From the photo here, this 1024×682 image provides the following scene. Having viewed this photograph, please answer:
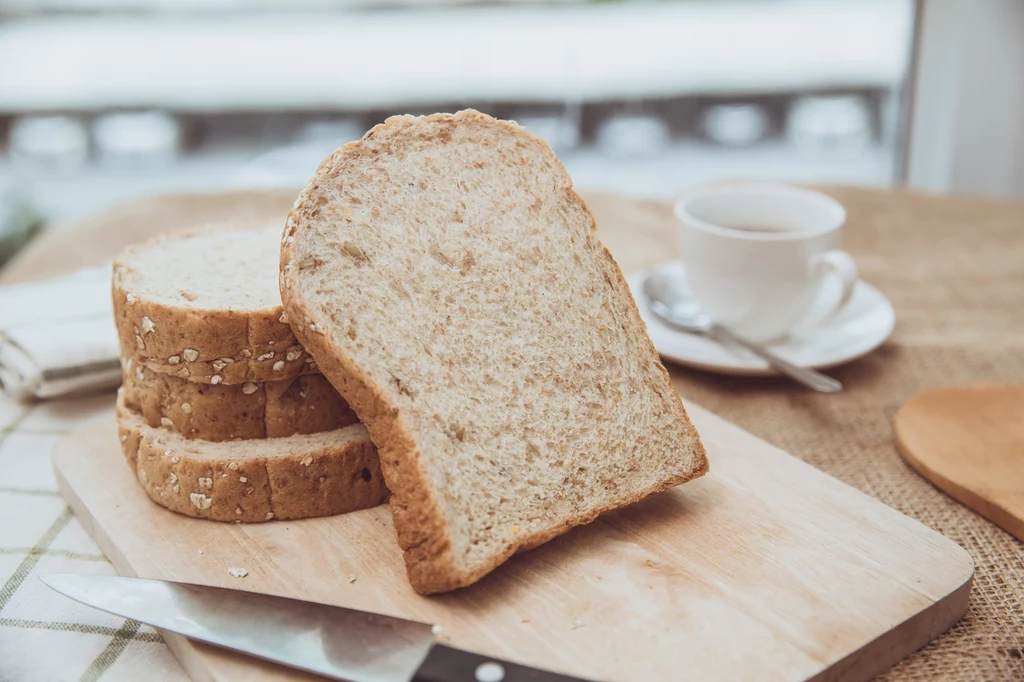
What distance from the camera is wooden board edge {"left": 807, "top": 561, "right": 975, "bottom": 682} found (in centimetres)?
146

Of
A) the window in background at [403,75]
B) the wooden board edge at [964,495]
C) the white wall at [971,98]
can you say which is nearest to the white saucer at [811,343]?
the wooden board edge at [964,495]

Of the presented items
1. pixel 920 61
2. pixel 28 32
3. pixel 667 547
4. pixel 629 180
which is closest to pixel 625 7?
pixel 629 180

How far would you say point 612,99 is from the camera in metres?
5.89

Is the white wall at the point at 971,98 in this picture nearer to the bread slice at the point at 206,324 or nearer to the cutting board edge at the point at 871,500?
the cutting board edge at the point at 871,500

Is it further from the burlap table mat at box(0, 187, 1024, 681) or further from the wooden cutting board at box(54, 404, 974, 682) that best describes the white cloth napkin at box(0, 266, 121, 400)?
the burlap table mat at box(0, 187, 1024, 681)

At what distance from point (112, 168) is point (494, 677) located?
5.68 meters

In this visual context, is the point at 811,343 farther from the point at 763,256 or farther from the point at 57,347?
the point at 57,347

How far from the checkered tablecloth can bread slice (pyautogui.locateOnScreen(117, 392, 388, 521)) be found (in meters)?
0.23

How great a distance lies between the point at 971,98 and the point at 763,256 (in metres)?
3.50

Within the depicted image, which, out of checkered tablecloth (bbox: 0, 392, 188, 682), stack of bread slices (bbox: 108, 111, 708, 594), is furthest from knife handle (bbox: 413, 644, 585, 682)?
checkered tablecloth (bbox: 0, 392, 188, 682)

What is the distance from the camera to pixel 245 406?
6.11 ft

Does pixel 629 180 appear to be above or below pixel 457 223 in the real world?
below

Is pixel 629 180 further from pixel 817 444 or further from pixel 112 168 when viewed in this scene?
pixel 817 444

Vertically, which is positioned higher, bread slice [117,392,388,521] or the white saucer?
bread slice [117,392,388,521]
